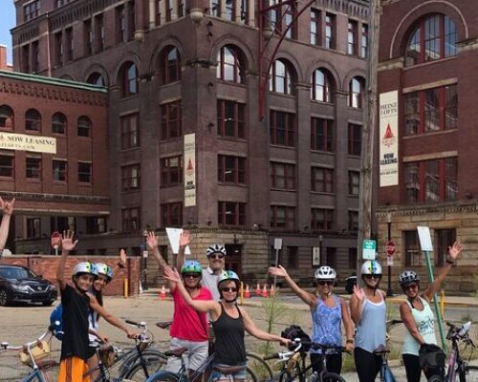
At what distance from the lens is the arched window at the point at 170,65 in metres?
54.4

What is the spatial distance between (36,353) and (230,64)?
4844 centimetres

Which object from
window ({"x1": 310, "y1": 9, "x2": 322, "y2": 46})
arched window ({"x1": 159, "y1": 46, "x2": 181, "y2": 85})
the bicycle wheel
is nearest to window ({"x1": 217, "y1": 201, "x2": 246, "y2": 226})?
arched window ({"x1": 159, "y1": 46, "x2": 181, "y2": 85})

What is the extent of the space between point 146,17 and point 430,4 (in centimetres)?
2330

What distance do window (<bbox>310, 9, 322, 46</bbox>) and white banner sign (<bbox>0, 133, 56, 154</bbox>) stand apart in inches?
841

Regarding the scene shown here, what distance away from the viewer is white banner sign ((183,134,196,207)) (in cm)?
5138

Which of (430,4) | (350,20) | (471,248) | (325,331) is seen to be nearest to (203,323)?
(325,331)

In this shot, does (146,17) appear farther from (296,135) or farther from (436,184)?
(436,184)

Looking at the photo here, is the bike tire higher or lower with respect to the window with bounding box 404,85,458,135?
lower

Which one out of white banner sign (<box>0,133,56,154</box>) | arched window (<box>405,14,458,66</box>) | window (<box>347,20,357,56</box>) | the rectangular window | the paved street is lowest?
the paved street

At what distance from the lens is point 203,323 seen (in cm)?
815

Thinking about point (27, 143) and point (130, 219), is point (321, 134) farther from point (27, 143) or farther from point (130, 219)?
point (27, 143)

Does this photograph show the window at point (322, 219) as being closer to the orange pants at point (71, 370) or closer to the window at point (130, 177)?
the window at point (130, 177)

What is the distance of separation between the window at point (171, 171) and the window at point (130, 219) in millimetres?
3771

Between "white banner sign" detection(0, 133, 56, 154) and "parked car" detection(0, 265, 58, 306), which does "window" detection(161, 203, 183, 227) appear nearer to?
"white banner sign" detection(0, 133, 56, 154)
